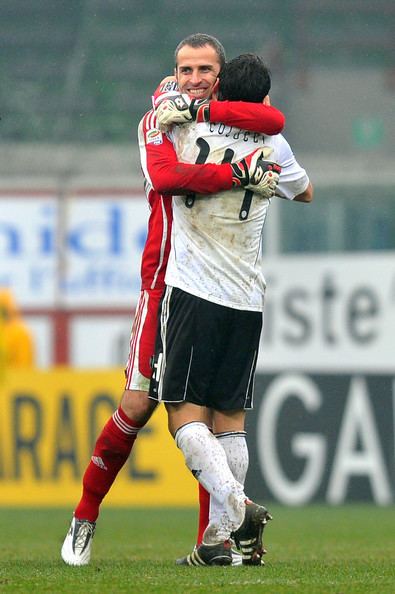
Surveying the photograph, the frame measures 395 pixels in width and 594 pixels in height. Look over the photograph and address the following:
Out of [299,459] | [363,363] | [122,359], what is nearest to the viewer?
[299,459]

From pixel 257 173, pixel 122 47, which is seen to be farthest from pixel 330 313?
pixel 257 173

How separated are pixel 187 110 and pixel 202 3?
1246 centimetres

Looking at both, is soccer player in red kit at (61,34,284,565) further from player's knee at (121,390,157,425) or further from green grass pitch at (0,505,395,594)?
green grass pitch at (0,505,395,594)

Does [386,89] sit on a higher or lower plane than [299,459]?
higher

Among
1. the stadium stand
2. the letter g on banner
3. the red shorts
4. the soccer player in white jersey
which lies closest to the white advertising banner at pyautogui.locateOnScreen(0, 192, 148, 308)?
the stadium stand

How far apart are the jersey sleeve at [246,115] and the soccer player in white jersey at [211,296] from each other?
45mm

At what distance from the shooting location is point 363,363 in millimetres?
13102

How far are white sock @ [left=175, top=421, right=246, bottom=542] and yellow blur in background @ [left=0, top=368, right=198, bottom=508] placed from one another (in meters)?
6.67

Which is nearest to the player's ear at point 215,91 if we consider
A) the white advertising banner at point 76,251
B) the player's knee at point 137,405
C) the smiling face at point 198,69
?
the smiling face at point 198,69

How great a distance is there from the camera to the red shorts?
5281 mm

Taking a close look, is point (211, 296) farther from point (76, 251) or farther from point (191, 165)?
point (76, 251)

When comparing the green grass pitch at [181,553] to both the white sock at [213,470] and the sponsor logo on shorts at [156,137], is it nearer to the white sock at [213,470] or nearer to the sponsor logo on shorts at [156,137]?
the white sock at [213,470]

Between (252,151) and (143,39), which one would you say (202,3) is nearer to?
(143,39)

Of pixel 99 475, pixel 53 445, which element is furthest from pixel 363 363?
pixel 99 475
